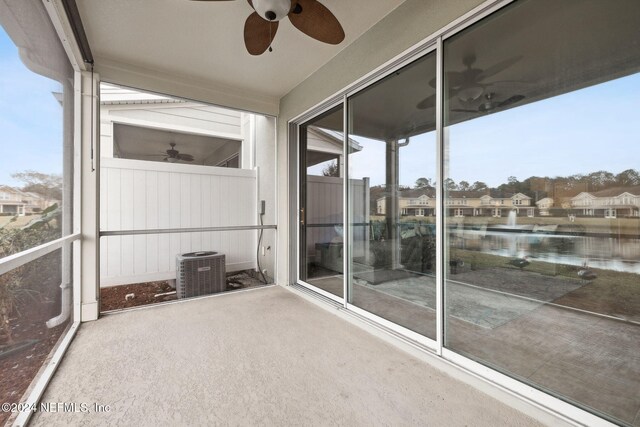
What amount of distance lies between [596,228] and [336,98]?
7.88 feet

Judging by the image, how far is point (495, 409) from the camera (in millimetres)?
1440

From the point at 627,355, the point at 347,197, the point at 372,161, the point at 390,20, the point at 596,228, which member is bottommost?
the point at 627,355

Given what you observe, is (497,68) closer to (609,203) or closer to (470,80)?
(470,80)

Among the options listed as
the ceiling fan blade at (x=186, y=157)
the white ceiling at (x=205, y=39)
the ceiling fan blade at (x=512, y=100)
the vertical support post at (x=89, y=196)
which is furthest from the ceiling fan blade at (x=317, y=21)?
the ceiling fan blade at (x=186, y=157)

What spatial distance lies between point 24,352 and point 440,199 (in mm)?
2700

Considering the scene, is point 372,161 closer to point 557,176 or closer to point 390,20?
point 390,20

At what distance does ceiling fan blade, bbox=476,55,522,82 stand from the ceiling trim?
109 inches

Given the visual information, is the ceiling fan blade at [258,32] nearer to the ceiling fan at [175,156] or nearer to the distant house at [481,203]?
the distant house at [481,203]

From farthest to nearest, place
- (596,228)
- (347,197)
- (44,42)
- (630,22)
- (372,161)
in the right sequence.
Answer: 1. (347,197)
2. (372,161)
3. (44,42)
4. (596,228)
5. (630,22)

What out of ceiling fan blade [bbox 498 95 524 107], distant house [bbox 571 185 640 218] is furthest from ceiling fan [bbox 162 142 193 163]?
distant house [bbox 571 185 640 218]

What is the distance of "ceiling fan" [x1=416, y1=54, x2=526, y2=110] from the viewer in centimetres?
177

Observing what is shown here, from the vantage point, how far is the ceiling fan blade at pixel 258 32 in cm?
195

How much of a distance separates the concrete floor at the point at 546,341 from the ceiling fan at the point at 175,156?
356 centimetres

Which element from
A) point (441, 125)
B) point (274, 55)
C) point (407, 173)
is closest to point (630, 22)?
point (441, 125)
